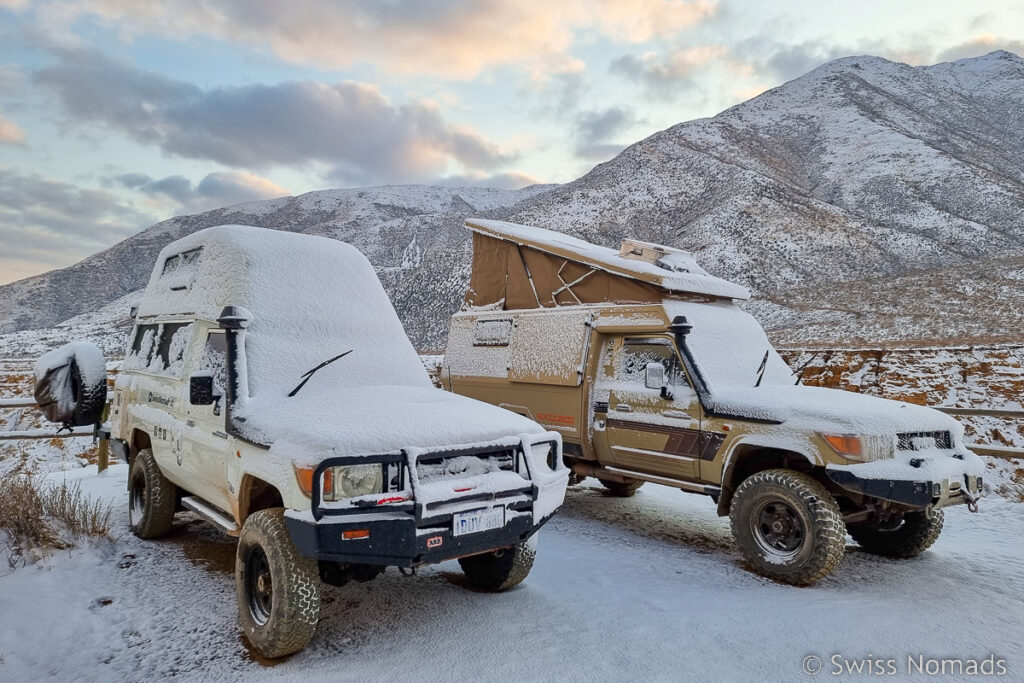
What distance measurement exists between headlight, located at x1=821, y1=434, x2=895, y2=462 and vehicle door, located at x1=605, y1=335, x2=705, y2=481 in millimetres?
1203

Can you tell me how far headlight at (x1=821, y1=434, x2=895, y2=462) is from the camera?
14.9 feet

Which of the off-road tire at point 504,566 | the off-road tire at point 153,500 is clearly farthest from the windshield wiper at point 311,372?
the off-road tire at point 153,500

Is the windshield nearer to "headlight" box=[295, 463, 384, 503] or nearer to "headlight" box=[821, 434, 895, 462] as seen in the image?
"headlight" box=[821, 434, 895, 462]

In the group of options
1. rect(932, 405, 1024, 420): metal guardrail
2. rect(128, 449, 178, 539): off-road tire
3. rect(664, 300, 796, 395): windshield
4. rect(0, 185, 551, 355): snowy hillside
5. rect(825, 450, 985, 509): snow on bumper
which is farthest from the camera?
rect(0, 185, 551, 355): snowy hillside

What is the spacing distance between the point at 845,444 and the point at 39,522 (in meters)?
6.06

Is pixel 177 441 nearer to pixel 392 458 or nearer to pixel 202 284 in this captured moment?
pixel 202 284

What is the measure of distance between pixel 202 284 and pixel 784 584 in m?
5.20

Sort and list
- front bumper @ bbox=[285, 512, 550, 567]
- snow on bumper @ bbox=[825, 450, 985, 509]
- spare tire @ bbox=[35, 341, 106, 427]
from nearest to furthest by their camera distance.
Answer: front bumper @ bbox=[285, 512, 550, 567], snow on bumper @ bbox=[825, 450, 985, 509], spare tire @ bbox=[35, 341, 106, 427]

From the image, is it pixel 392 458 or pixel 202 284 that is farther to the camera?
pixel 202 284

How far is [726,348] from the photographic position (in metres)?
6.11

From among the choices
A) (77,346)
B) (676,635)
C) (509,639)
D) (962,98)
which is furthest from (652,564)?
(962,98)

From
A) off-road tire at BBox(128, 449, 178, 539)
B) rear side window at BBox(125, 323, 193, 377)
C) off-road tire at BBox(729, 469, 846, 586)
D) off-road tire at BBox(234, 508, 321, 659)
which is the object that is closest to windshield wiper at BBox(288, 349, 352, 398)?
off-road tire at BBox(234, 508, 321, 659)

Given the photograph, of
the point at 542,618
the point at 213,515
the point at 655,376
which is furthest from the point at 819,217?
the point at 213,515

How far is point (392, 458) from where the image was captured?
127 inches
